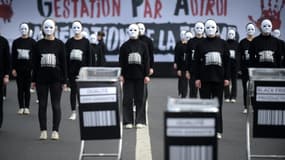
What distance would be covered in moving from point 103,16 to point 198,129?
21296 millimetres

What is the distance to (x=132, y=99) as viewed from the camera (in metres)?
14.3

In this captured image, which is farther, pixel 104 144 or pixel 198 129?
pixel 104 144

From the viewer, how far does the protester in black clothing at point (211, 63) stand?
1226cm

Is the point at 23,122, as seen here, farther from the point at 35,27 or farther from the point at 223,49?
the point at 35,27

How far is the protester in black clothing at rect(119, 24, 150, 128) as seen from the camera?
13.8 m

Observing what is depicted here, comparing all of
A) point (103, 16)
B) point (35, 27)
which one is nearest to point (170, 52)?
point (103, 16)

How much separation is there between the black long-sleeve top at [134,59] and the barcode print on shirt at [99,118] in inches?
159

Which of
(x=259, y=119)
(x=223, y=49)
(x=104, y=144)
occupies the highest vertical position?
(x=223, y=49)

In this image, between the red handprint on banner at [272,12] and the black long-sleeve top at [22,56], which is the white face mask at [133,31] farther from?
the red handprint on banner at [272,12]

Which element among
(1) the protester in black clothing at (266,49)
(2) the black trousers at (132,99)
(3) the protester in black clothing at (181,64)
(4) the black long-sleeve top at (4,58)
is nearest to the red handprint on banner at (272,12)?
(3) the protester in black clothing at (181,64)

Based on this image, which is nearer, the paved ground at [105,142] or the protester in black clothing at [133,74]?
the paved ground at [105,142]

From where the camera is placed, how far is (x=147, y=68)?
14.0m

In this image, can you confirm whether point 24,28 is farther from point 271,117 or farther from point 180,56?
point 271,117

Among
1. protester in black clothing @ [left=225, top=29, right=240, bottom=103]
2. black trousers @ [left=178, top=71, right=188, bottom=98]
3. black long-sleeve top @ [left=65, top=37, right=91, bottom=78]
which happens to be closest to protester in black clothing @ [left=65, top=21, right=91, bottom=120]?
black long-sleeve top @ [left=65, top=37, right=91, bottom=78]
